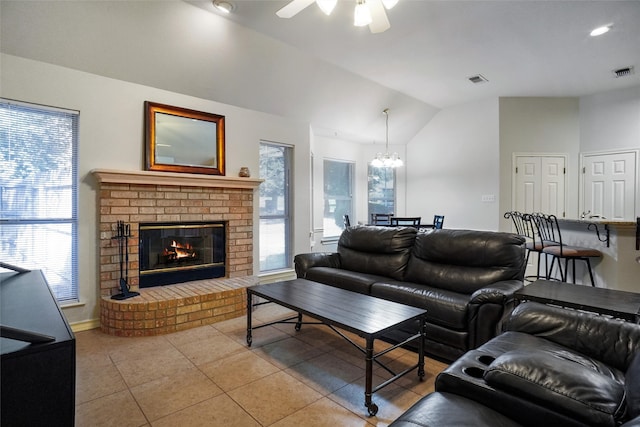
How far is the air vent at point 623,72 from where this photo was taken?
4510mm

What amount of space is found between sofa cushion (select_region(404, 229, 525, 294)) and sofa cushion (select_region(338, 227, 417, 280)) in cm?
15

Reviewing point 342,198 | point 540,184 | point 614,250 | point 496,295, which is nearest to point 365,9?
point 496,295

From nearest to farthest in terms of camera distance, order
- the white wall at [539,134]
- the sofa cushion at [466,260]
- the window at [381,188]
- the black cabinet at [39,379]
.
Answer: the black cabinet at [39,379] → the sofa cushion at [466,260] → the white wall at [539,134] → the window at [381,188]

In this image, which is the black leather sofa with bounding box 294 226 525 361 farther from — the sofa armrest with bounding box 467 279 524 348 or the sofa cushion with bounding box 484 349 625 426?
the sofa cushion with bounding box 484 349 625 426

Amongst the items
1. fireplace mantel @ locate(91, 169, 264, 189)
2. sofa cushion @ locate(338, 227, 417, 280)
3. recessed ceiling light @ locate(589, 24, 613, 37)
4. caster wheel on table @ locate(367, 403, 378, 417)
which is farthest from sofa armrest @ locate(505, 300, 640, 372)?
recessed ceiling light @ locate(589, 24, 613, 37)

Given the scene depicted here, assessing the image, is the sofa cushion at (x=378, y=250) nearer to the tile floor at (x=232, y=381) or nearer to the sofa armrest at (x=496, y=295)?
the tile floor at (x=232, y=381)

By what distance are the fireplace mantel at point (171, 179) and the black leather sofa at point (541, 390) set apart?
327cm

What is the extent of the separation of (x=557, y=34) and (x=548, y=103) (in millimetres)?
Answer: 2420

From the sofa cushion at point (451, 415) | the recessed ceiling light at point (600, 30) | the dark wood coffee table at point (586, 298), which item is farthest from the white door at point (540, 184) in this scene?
the sofa cushion at point (451, 415)

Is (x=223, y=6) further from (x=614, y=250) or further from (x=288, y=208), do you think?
(x=614, y=250)

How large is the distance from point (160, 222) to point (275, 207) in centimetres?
168

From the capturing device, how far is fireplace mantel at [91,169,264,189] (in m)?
3.24

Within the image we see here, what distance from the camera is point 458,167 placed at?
6.28 metres

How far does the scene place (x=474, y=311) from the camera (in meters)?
2.40
